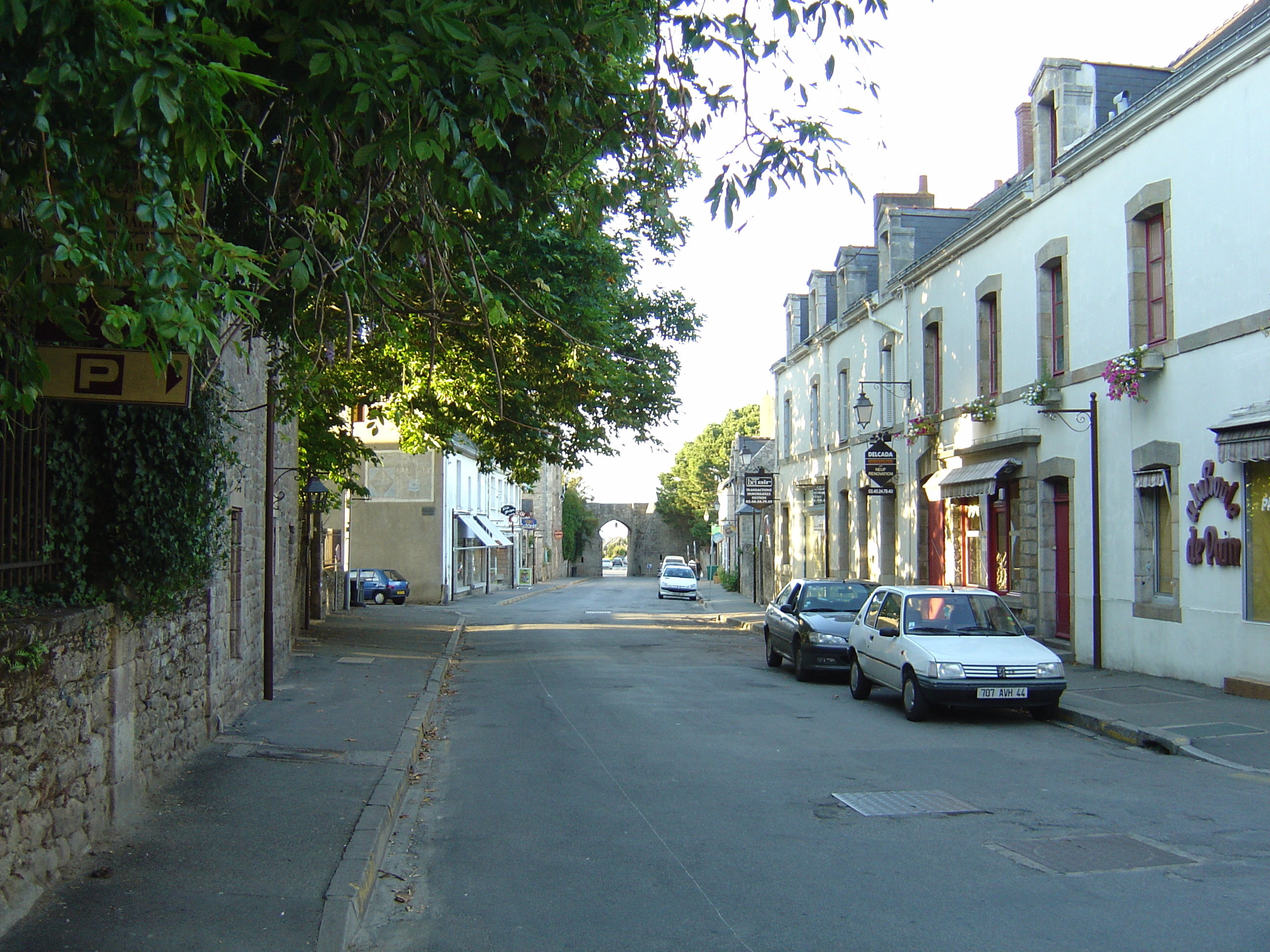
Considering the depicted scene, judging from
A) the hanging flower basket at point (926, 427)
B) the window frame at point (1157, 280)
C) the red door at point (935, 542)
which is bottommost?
the red door at point (935, 542)

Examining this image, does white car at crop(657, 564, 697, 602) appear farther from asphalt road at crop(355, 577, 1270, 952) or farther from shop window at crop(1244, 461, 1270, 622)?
shop window at crop(1244, 461, 1270, 622)

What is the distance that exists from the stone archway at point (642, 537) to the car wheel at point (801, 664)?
6571cm

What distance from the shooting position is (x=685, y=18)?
23.9 feet

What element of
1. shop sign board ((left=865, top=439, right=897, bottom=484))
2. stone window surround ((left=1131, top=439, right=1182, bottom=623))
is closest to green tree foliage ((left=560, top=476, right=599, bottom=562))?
shop sign board ((left=865, top=439, right=897, bottom=484))

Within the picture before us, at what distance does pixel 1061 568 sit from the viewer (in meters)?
17.8

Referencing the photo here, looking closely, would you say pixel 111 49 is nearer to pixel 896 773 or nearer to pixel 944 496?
pixel 896 773

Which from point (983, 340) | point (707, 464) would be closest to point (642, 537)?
point (707, 464)

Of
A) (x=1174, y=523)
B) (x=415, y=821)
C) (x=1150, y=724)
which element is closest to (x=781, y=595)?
(x=1174, y=523)

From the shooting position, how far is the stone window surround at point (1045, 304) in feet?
56.5

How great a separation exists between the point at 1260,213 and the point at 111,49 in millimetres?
12395

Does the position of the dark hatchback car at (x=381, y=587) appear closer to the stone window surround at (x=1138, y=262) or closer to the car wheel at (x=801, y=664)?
the car wheel at (x=801, y=664)

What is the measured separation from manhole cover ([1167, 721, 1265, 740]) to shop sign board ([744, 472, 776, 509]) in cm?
2230

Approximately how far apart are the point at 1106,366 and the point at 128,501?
1288 centimetres

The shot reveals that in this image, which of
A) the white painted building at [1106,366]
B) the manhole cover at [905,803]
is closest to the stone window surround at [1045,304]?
the white painted building at [1106,366]
